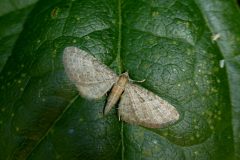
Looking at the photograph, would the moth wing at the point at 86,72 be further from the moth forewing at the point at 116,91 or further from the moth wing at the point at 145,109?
the moth wing at the point at 145,109

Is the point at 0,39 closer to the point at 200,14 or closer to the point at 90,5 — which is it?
the point at 90,5

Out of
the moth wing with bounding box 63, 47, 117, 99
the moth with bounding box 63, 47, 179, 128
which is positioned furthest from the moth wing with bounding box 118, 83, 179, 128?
the moth wing with bounding box 63, 47, 117, 99

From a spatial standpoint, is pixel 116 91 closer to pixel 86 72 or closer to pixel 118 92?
pixel 118 92

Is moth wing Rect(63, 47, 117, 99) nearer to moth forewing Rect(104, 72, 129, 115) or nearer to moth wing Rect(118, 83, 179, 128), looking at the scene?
moth forewing Rect(104, 72, 129, 115)

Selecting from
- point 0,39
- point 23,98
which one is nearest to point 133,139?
point 23,98

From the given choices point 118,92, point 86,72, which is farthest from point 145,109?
point 86,72

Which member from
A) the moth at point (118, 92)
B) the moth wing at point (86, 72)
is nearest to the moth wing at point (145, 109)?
the moth at point (118, 92)
